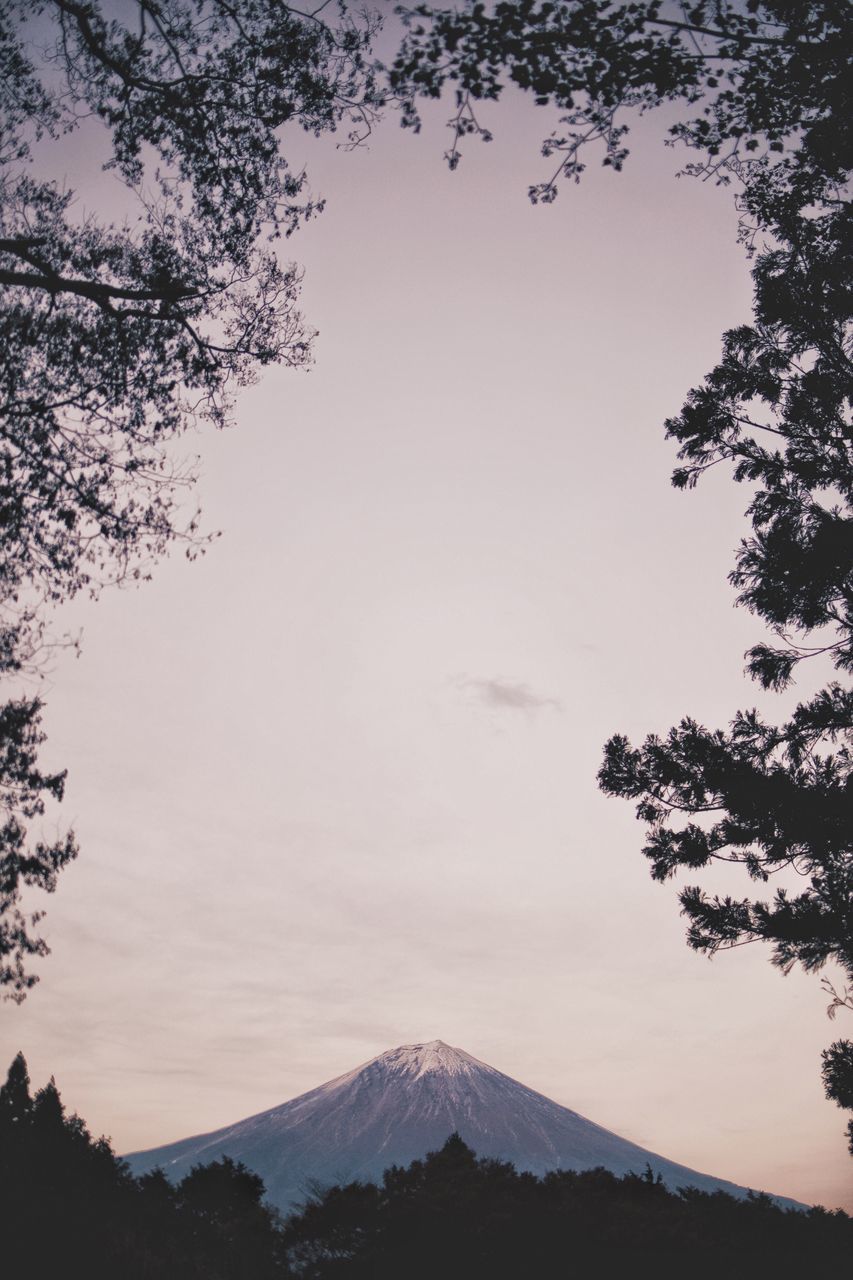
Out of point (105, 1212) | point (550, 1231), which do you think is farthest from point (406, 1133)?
point (105, 1212)

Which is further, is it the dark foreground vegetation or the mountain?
the mountain

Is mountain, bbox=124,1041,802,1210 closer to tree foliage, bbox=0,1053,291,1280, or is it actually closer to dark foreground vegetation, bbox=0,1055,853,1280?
tree foliage, bbox=0,1053,291,1280

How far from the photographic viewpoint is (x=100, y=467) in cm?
881

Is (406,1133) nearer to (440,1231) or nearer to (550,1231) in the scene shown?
(440,1231)

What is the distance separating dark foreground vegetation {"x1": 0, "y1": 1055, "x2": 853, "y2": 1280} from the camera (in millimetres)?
9930

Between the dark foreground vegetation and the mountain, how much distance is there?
537ft

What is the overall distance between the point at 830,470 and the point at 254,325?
799cm

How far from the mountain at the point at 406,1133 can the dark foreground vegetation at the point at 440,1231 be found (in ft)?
537

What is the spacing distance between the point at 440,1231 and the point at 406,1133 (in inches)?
7319

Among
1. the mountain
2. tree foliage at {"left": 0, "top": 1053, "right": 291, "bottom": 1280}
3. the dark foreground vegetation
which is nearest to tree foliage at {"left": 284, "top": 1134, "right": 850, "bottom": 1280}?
the dark foreground vegetation

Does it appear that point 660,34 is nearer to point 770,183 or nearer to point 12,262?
point 770,183

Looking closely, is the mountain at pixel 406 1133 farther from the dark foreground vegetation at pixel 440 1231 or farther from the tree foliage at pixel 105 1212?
the dark foreground vegetation at pixel 440 1231

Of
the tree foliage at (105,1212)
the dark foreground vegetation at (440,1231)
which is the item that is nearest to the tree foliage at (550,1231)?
the dark foreground vegetation at (440,1231)

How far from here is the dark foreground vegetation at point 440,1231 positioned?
993cm
